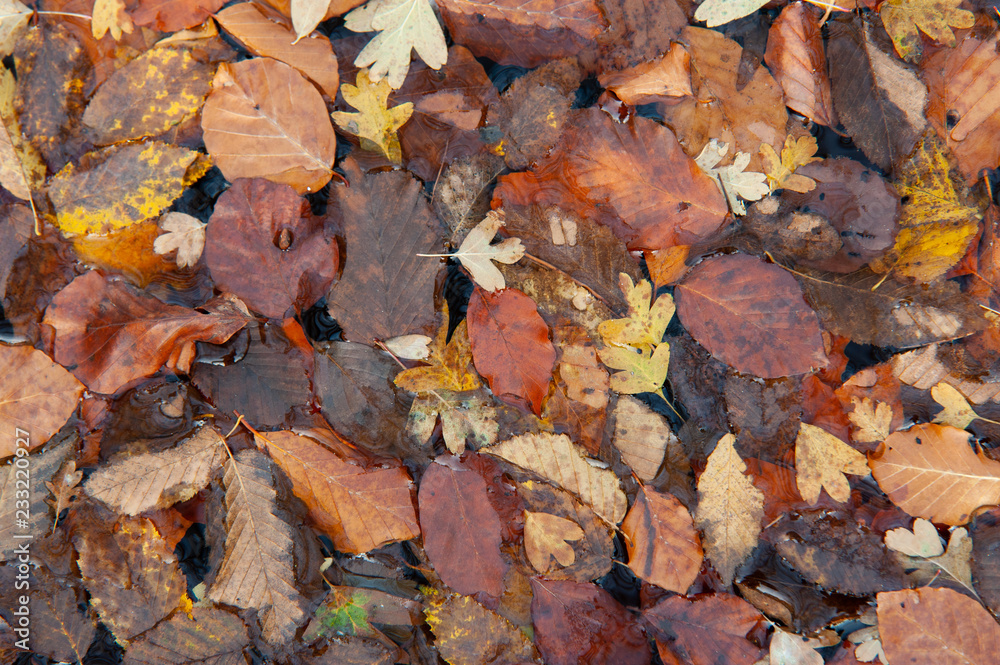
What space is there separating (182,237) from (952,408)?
2.99 m

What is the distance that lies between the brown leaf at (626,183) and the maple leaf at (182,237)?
114cm

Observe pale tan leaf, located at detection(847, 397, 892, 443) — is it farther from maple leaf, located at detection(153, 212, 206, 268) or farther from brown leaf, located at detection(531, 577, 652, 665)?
maple leaf, located at detection(153, 212, 206, 268)

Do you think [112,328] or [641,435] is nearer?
[112,328]

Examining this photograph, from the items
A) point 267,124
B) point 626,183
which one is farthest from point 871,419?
point 267,124

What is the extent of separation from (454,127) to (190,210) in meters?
1.05

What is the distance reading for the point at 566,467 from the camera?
201 cm

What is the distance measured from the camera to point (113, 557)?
6.54 ft

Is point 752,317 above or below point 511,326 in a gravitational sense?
above

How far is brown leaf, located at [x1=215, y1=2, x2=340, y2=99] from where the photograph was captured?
1.94 metres

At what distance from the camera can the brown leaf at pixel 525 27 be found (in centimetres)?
191

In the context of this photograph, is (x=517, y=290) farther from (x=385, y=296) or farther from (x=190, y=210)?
(x=190, y=210)

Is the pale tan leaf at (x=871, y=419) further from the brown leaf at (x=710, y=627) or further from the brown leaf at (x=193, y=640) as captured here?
the brown leaf at (x=193, y=640)

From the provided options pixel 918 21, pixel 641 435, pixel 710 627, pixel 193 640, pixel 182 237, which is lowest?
pixel 193 640

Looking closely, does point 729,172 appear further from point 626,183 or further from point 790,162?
point 626,183
